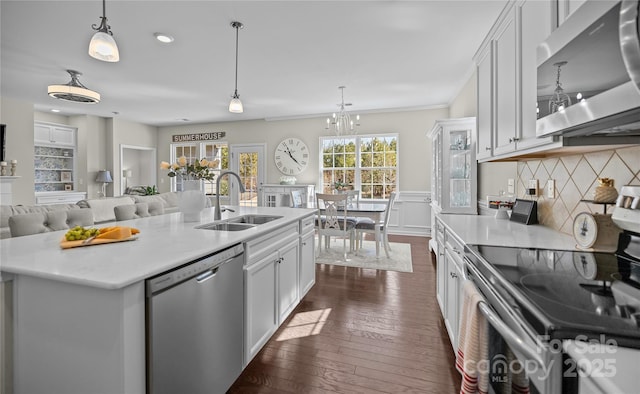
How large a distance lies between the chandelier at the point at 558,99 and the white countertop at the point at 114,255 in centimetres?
161

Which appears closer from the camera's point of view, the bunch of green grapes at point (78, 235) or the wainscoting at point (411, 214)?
the bunch of green grapes at point (78, 235)

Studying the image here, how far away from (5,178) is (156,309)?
6.32 meters

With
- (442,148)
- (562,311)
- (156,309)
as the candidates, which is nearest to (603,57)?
(562,311)

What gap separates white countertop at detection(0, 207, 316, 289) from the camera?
1016 mm

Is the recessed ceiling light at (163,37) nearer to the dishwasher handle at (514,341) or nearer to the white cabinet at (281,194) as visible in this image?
the white cabinet at (281,194)

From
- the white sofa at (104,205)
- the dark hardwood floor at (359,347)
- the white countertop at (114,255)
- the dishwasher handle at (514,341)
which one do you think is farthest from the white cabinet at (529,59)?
the white sofa at (104,205)

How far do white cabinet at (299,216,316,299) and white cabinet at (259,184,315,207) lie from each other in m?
3.29

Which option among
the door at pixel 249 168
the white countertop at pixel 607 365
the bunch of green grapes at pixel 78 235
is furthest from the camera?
the door at pixel 249 168

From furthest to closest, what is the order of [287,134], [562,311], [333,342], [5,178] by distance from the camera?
[287,134] → [5,178] → [333,342] → [562,311]

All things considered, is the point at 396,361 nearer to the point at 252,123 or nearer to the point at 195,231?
the point at 195,231

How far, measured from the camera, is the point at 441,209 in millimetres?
4090

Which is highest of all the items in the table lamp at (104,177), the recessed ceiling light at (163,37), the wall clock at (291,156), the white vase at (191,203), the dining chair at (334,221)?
the recessed ceiling light at (163,37)

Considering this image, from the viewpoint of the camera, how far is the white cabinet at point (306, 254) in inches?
104

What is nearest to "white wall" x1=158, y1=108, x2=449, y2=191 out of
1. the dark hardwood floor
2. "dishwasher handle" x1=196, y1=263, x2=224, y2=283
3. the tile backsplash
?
the dark hardwood floor
